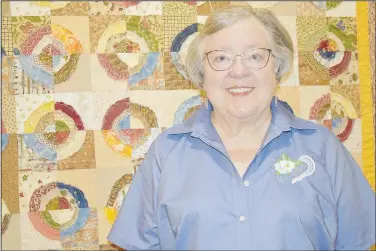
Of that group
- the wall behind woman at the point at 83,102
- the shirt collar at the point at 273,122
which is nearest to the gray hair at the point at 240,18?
the shirt collar at the point at 273,122

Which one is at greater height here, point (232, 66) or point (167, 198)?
point (232, 66)

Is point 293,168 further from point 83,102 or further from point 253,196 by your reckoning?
point 83,102

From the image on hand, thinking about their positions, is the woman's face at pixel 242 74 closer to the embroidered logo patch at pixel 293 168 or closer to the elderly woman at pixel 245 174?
the elderly woman at pixel 245 174

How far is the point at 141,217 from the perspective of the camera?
61.8 inches

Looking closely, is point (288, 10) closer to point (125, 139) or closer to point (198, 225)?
point (125, 139)

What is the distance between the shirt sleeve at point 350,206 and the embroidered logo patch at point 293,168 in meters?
0.08

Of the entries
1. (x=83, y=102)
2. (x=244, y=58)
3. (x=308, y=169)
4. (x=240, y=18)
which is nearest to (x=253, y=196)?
(x=308, y=169)

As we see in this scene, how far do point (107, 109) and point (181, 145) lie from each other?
51 cm

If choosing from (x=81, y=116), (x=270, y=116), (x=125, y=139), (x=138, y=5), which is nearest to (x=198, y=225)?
(x=270, y=116)

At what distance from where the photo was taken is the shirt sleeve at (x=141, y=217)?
1.55 metres

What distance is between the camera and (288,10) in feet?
6.63

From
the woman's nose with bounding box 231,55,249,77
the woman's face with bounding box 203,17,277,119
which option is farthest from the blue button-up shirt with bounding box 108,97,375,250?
the woman's nose with bounding box 231,55,249,77

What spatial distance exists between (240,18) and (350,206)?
0.75 metres

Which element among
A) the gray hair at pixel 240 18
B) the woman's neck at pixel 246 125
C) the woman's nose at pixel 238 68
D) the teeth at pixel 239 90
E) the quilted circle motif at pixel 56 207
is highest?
the gray hair at pixel 240 18
